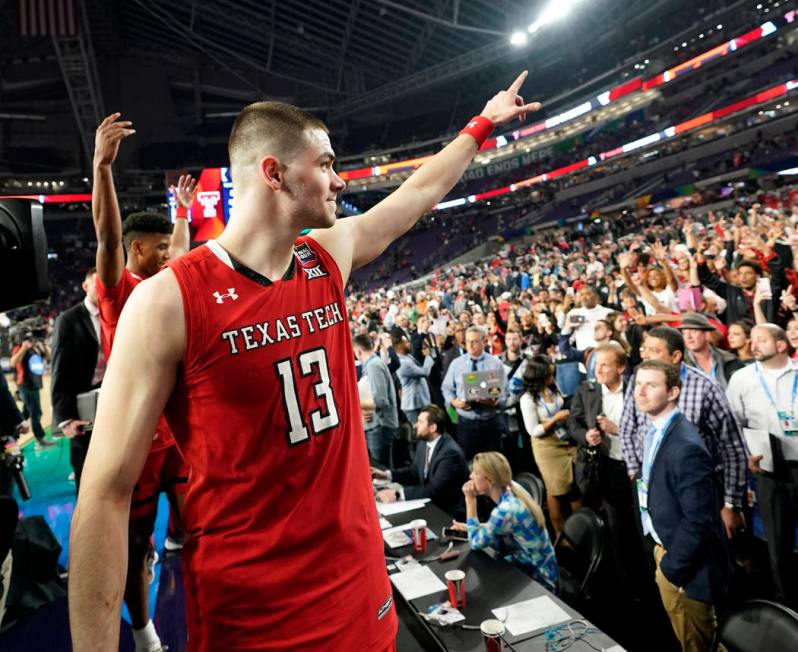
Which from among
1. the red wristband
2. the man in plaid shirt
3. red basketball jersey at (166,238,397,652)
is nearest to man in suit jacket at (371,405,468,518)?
the man in plaid shirt

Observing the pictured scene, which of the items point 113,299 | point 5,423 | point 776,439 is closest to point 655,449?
point 776,439

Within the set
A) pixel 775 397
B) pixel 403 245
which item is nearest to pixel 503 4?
pixel 403 245

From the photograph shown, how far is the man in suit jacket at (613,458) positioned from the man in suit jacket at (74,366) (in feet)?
10.9

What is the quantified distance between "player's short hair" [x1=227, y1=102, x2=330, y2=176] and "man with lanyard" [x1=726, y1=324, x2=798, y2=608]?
11.7 ft

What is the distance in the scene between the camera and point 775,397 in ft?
11.3

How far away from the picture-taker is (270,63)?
30.1 metres

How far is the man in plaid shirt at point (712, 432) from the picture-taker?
3.12m

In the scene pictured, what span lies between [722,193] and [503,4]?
1404cm

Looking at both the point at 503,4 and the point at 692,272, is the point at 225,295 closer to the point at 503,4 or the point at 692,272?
the point at 692,272

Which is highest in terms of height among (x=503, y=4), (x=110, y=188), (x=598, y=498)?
(x=503, y=4)

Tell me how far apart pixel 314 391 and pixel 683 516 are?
7.44 feet

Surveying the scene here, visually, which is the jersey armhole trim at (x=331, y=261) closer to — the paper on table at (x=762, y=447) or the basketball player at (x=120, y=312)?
the basketball player at (x=120, y=312)

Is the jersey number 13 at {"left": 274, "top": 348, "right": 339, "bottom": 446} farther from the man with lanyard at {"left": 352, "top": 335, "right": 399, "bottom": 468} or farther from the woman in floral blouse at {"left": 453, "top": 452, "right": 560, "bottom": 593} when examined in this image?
the man with lanyard at {"left": 352, "top": 335, "right": 399, "bottom": 468}

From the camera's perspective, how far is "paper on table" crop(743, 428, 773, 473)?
3.46 metres
